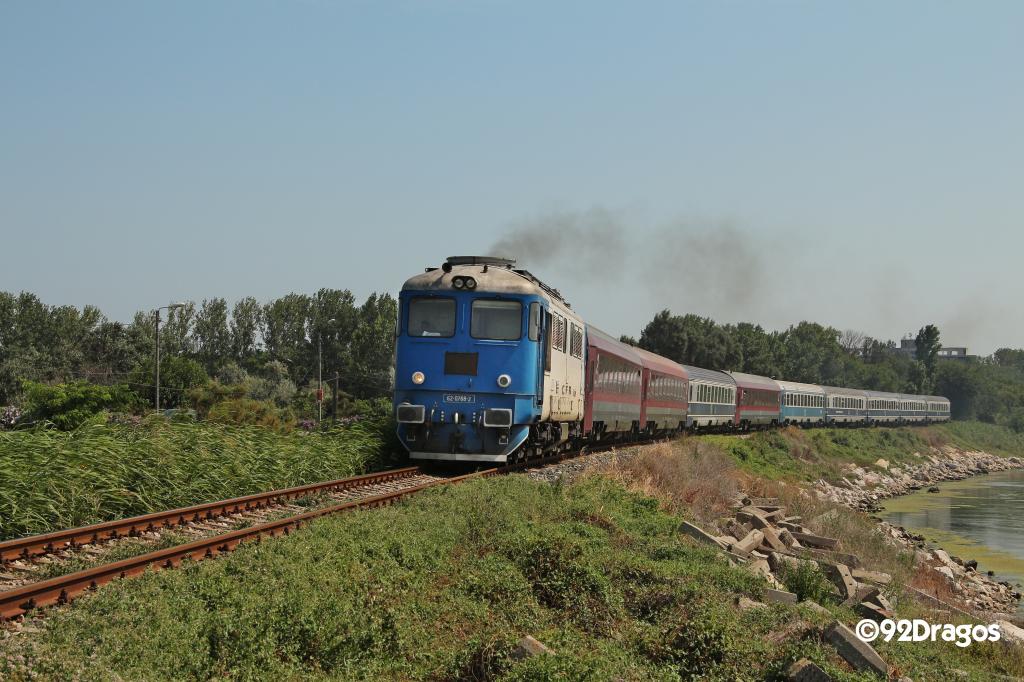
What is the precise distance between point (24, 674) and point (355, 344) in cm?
9726

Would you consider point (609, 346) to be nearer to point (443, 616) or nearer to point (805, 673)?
point (443, 616)

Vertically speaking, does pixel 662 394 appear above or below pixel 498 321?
below

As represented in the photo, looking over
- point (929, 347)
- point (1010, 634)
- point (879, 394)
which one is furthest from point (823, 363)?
point (1010, 634)

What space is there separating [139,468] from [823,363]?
517ft

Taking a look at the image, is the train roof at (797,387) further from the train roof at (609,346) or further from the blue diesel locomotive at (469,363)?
the blue diesel locomotive at (469,363)

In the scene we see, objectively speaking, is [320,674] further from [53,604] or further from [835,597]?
[835,597]

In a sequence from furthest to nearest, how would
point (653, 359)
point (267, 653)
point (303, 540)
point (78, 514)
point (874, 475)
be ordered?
point (874, 475), point (653, 359), point (78, 514), point (303, 540), point (267, 653)

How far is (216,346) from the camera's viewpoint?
11512 centimetres

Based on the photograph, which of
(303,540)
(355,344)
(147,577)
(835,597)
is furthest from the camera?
(355,344)

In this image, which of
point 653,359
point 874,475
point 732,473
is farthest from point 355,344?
point 732,473

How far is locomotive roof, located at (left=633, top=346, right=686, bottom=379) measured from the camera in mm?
37062

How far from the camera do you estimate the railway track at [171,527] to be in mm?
8516

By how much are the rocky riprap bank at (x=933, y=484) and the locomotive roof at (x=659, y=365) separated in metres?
7.61

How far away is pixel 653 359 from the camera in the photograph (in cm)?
3919
